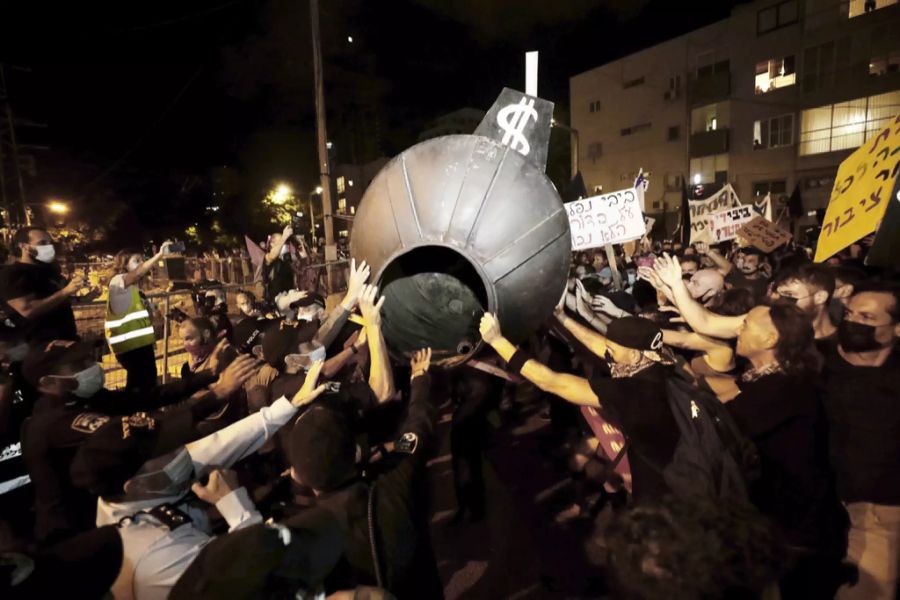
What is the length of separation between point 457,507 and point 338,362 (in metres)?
1.91

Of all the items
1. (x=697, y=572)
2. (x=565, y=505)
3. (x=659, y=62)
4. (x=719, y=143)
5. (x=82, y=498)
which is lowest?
(x=565, y=505)

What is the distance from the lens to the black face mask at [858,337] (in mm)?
2557

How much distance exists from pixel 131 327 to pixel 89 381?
2.66m

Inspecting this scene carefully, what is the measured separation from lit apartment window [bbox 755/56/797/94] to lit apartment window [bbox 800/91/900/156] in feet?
7.02

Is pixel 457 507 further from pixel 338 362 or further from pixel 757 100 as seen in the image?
pixel 757 100

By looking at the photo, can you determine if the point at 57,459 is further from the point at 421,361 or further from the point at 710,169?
the point at 710,169

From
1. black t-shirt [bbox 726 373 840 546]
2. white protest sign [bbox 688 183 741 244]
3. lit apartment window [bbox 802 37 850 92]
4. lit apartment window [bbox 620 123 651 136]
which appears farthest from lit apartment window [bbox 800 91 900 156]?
black t-shirt [bbox 726 373 840 546]

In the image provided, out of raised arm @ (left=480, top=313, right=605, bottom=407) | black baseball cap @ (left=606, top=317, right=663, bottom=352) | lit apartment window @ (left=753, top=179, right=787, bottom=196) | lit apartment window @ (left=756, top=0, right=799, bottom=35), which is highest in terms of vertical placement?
lit apartment window @ (left=756, top=0, right=799, bottom=35)

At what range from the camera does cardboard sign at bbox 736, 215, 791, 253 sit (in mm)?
6547

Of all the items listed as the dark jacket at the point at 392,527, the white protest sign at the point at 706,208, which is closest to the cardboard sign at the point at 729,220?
the white protest sign at the point at 706,208

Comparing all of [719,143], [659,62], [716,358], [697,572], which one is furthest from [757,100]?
[697,572]

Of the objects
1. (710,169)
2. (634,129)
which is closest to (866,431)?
(710,169)

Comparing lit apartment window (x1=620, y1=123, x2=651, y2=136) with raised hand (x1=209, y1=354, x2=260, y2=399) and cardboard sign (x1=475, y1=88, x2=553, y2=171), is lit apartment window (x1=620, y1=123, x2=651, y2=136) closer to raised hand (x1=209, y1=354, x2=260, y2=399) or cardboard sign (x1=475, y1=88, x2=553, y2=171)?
cardboard sign (x1=475, y1=88, x2=553, y2=171)

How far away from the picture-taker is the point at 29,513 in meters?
2.96
